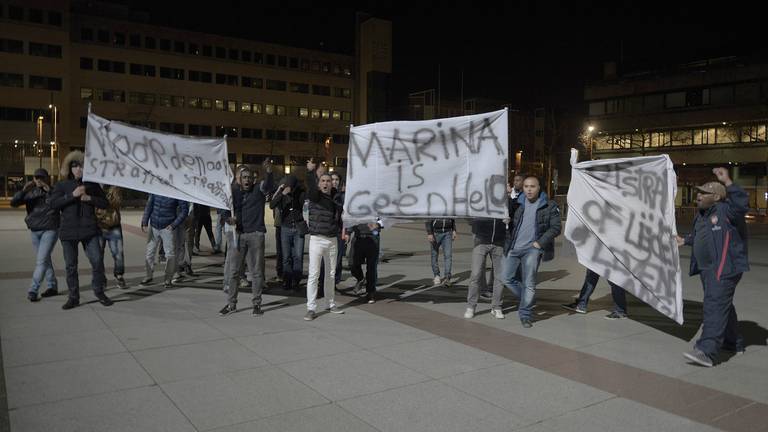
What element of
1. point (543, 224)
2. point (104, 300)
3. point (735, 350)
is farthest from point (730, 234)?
point (104, 300)

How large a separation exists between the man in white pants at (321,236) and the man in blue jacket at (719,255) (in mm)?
4351

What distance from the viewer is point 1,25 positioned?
203 ft

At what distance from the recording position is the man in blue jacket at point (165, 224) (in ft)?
31.8

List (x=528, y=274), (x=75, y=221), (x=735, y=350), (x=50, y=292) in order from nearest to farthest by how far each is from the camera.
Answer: (x=735, y=350) < (x=528, y=274) < (x=75, y=221) < (x=50, y=292)

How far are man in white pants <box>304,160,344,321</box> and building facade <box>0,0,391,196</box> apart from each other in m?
58.8

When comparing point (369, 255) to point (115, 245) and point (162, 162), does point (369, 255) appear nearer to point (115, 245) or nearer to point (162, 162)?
point (162, 162)

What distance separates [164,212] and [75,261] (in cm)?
207

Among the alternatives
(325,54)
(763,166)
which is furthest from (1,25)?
(763,166)

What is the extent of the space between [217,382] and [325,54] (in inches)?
3407

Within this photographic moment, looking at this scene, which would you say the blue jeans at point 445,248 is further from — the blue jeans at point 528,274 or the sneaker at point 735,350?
the sneaker at point 735,350

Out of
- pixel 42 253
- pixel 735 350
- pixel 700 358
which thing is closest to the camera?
pixel 700 358

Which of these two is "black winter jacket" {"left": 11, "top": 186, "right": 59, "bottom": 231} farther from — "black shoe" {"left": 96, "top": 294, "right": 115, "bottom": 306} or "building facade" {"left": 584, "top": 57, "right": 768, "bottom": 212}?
"building facade" {"left": 584, "top": 57, "right": 768, "bottom": 212}

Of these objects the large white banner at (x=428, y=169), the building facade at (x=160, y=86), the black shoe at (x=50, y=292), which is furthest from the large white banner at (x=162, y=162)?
the building facade at (x=160, y=86)

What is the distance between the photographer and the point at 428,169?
7.91 metres
